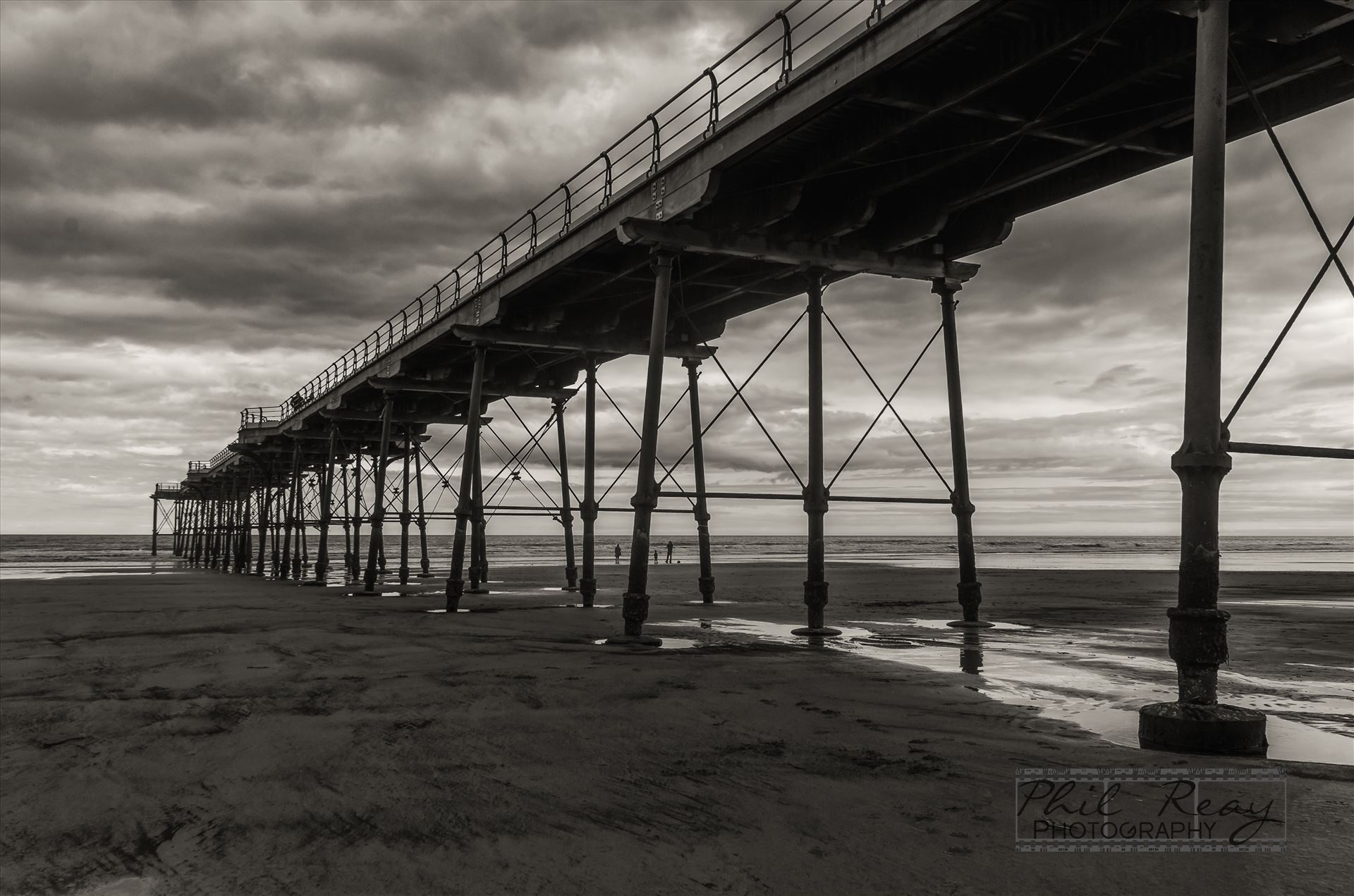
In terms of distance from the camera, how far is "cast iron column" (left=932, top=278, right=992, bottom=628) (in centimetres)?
1475

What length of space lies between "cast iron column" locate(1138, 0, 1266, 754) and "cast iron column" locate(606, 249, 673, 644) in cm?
802

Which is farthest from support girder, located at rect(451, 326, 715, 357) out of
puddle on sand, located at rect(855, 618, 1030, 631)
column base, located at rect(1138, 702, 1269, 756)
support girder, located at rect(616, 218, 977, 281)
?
column base, located at rect(1138, 702, 1269, 756)

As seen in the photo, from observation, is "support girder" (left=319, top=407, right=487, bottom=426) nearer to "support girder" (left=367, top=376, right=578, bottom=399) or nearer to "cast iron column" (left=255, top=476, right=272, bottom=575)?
"support girder" (left=367, top=376, right=578, bottom=399)

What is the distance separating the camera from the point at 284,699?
883 centimetres

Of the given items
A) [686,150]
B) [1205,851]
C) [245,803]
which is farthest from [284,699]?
[686,150]

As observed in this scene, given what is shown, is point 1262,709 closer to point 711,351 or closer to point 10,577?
point 711,351

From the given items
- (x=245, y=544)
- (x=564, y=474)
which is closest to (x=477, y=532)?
(x=564, y=474)

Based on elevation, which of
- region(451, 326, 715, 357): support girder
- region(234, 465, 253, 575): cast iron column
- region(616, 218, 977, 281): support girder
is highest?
region(616, 218, 977, 281): support girder

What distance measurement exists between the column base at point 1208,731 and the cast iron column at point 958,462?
8368 millimetres

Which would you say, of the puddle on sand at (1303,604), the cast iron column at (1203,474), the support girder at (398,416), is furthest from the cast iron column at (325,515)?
the cast iron column at (1203,474)

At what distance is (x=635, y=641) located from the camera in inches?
516

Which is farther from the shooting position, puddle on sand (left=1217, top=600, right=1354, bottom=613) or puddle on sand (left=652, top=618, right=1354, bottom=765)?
puddle on sand (left=1217, top=600, right=1354, bottom=613)

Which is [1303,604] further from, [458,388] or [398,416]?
[398,416]

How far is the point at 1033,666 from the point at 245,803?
332 inches
